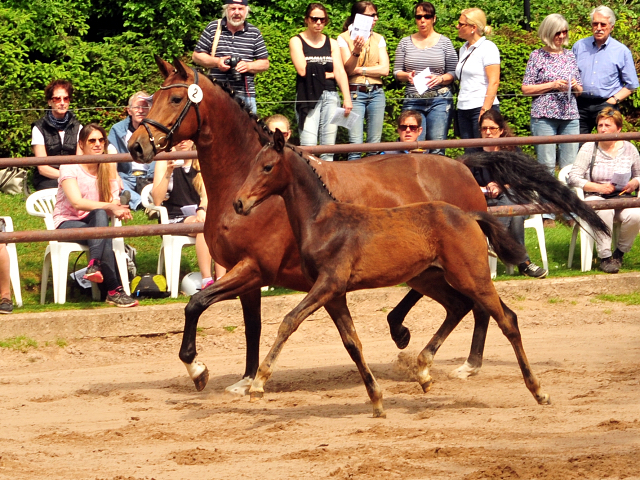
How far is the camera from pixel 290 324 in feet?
18.4

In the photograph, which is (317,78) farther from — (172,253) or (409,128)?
(172,253)

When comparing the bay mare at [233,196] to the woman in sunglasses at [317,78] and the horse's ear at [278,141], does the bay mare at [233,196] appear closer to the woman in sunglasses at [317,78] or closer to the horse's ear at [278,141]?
the horse's ear at [278,141]

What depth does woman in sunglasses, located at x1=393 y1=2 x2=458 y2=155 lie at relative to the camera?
998cm

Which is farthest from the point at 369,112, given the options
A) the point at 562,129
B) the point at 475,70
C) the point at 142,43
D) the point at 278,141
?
the point at 278,141

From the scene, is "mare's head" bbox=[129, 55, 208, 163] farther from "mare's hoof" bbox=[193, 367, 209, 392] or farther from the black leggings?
the black leggings

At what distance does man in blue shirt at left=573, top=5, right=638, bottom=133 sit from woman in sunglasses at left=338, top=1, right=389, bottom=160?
7.04 feet

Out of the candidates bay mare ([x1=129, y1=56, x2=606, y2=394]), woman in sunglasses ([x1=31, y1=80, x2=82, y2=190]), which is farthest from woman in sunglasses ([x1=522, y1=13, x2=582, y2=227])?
woman in sunglasses ([x1=31, y1=80, x2=82, y2=190])

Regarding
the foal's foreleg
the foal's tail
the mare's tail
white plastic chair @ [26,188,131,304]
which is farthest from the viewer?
white plastic chair @ [26,188,131,304]

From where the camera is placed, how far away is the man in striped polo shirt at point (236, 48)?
955 cm

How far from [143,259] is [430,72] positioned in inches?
135

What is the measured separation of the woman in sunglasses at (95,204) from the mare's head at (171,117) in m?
2.44

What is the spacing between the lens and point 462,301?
6867 millimetres

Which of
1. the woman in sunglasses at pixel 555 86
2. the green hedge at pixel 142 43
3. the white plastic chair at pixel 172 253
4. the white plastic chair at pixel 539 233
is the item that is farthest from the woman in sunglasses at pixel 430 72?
the white plastic chair at pixel 172 253

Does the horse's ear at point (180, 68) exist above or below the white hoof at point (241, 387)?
above
